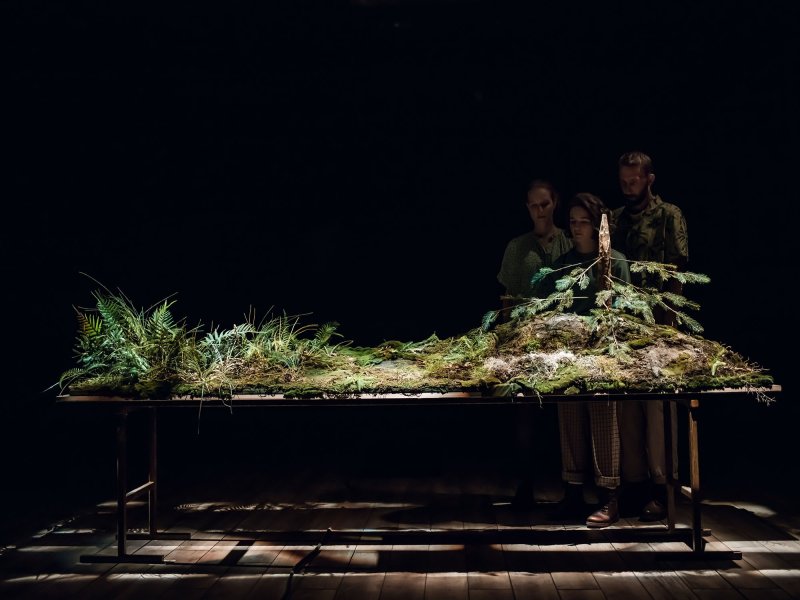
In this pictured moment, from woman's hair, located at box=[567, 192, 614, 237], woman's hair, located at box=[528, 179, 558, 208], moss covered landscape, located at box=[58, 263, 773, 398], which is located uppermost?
woman's hair, located at box=[528, 179, 558, 208]

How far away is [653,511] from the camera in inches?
163

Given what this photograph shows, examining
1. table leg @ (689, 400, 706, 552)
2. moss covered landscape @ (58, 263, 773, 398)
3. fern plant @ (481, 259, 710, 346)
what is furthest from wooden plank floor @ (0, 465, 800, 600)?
fern plant @ (481, 259, 710, 346)

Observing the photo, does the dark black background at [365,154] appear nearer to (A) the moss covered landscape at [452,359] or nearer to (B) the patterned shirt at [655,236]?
(B) the patterned shirt at [655,236]

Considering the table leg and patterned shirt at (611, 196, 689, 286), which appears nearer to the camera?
the table leg

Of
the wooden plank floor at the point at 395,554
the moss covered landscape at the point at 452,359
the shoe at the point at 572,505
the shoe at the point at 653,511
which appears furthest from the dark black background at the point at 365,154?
the moss covered landscape at the point at 452,359

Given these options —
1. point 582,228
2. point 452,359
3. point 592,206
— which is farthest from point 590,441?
point 592,206

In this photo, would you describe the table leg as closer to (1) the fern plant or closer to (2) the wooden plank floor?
(2) the wooden plank floor

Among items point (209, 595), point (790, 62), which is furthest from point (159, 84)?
point (790, 62)

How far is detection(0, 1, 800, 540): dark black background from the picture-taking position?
5.50 meters

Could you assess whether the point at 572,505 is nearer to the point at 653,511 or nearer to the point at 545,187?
the point at 653,511

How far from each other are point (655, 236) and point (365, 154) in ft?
8.24

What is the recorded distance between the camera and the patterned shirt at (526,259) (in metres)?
4.28

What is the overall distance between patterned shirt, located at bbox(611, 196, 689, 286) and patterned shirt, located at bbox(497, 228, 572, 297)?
310 mm

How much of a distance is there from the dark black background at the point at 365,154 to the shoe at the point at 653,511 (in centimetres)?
171
